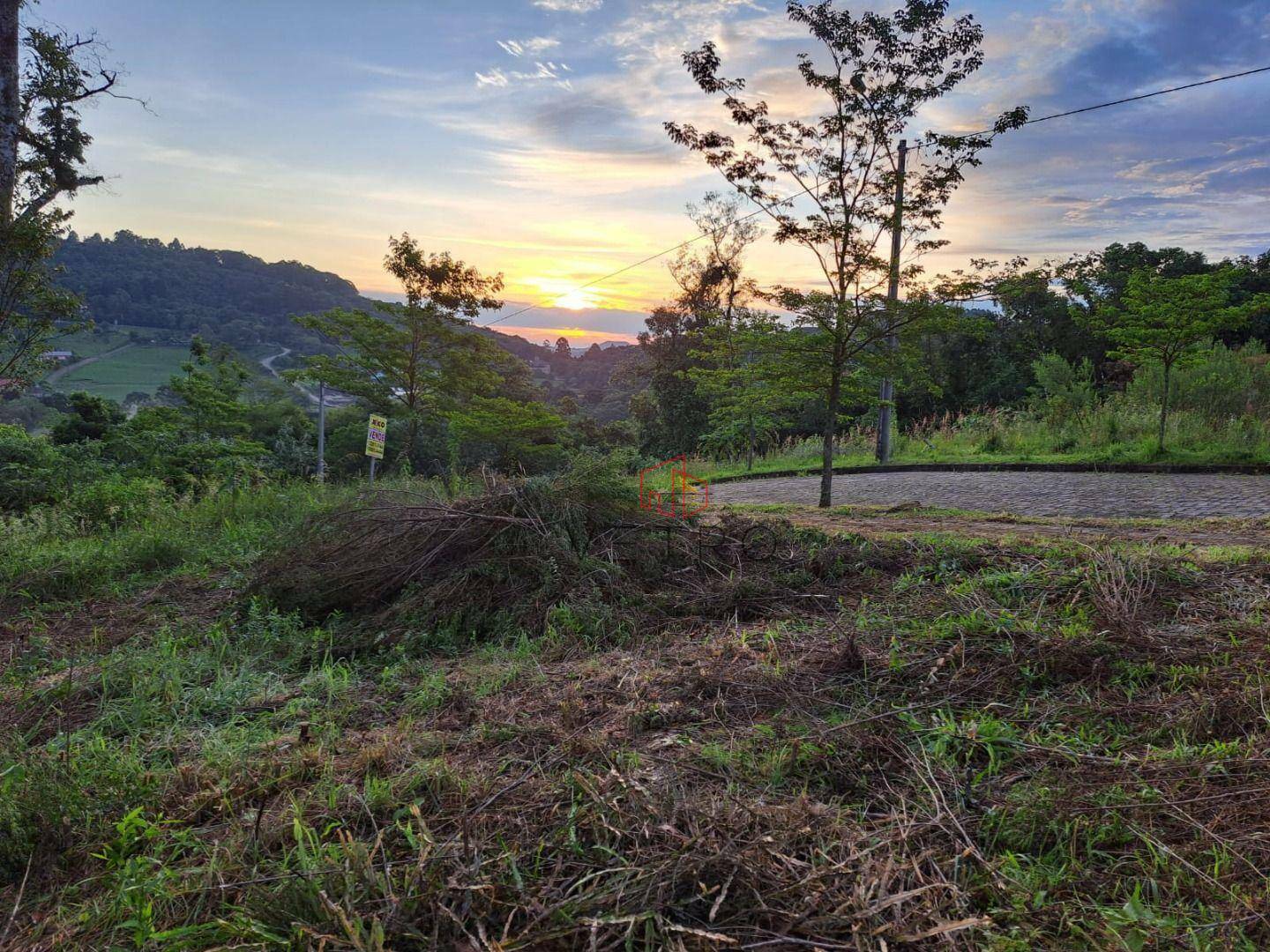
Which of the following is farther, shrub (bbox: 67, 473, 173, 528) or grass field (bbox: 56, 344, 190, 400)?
grass field (bbox: 56, 344, 190, 400)

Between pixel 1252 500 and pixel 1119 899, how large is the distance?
865 centimetres

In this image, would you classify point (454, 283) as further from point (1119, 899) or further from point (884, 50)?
point (1119, 899)

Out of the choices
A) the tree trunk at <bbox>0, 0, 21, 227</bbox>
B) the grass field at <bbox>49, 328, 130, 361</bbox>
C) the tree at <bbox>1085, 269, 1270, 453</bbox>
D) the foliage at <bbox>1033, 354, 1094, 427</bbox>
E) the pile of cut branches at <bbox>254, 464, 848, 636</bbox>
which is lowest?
the pile of cut branches at <bbox>254, 464, 848, 636</bbox>

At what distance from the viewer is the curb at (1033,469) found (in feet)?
34.2

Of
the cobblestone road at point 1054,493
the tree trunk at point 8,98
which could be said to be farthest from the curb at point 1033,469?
the tree trunk at point 8,98

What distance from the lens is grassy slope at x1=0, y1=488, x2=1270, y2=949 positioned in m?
1.66

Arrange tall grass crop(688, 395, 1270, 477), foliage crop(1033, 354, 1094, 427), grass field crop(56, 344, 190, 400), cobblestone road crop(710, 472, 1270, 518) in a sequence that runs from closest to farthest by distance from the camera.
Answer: cobblestone road crop(710, 472, 1270, 518)
tall grass crop(688, 395, 1270, 477)
foliage crop(1033, 354, 1094, 427)
grass field crop(56, 344, 190, 400)

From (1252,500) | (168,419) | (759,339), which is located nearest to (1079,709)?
(759,339)

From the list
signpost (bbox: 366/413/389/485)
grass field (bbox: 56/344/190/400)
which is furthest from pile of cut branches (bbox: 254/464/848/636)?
grass field (bbox: 56/344/190/400)

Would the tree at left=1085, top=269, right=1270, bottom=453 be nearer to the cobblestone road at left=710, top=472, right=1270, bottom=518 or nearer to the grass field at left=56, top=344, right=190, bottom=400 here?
the cobblestone road at left=710, top=472, right=1270, bottom=518

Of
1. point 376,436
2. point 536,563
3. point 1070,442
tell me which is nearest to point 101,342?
point 376,436

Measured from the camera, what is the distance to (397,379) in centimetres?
1353

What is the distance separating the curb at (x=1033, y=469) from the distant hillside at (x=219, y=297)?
145ft

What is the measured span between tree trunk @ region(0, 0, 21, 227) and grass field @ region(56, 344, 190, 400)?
53515 millimetres
